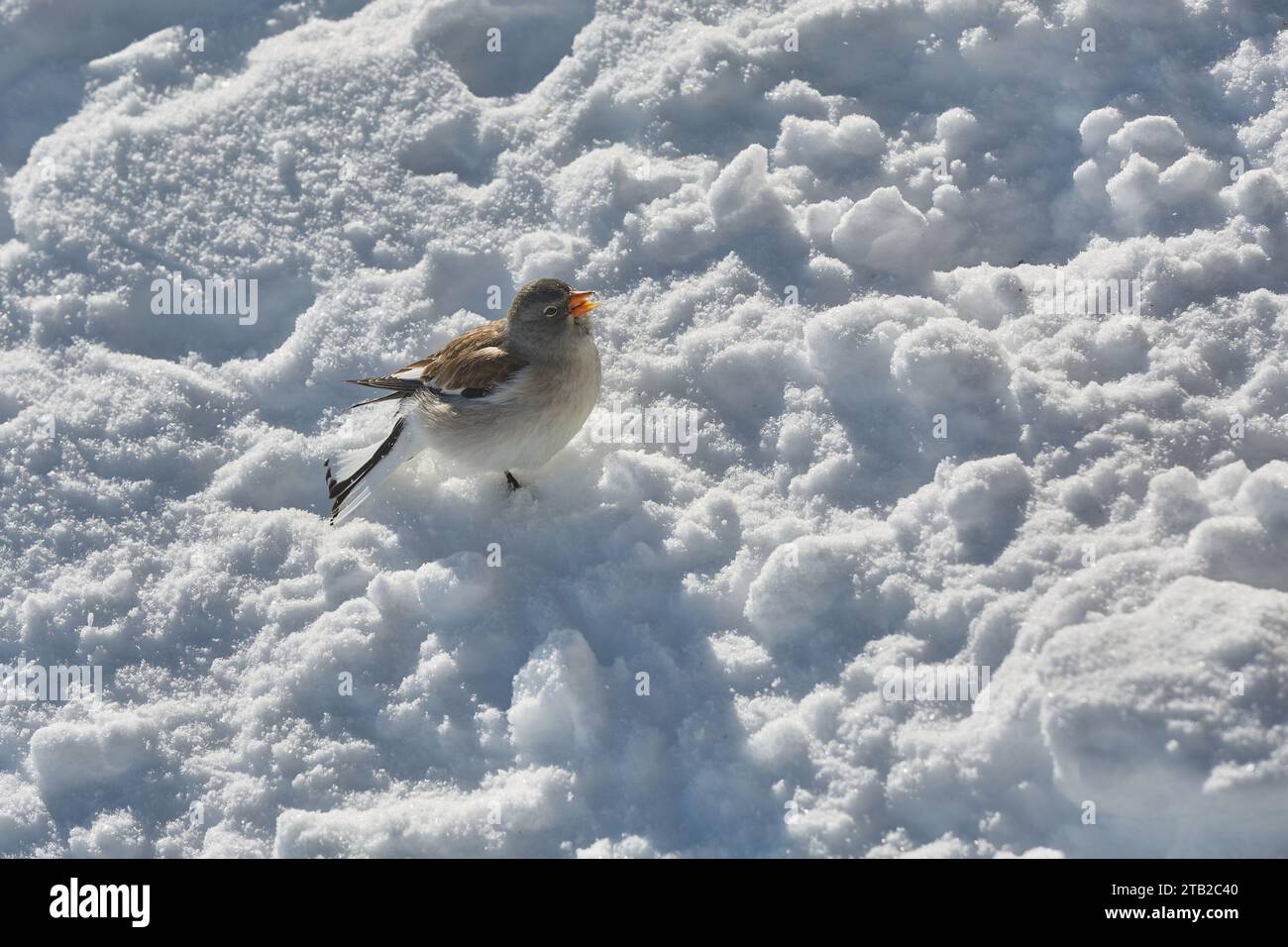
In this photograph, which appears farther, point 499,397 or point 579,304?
point 579,304

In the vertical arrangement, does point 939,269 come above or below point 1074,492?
above

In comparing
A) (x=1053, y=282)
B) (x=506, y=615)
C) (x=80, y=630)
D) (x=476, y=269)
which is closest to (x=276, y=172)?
(x=476, y=269)

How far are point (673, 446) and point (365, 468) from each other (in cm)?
131

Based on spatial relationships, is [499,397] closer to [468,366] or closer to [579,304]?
[468,366]

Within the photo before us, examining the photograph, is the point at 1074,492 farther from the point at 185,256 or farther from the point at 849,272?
the point at 185,256

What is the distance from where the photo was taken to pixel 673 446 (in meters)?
4.84

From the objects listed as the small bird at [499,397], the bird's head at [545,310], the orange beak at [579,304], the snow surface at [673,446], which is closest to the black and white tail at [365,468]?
the small bird at [499,397]

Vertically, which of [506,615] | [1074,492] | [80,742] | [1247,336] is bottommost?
[80,742]

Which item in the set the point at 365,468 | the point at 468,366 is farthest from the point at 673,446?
the point at 365,468

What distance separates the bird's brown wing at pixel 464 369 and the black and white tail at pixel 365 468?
177 mm
